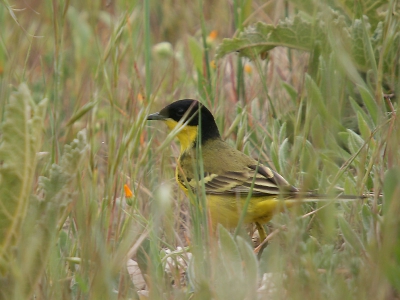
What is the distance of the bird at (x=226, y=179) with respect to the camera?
3.91 meters

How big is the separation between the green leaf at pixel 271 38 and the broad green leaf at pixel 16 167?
233cm

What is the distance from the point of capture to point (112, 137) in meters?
2.96

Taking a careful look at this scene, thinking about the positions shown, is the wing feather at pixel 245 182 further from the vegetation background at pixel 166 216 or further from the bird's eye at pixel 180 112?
the bird's eye at pixel 180 112

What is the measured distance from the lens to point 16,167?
267 cm

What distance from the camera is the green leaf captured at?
4.72 metres

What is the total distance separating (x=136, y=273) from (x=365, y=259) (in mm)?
1219

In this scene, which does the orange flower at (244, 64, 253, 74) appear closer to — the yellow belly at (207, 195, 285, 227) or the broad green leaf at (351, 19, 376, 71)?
the broad green leaf at (351, 19, 376, 71)

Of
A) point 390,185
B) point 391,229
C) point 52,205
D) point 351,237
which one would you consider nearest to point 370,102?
point 351,237

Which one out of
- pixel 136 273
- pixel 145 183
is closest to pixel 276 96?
pixel 145 183

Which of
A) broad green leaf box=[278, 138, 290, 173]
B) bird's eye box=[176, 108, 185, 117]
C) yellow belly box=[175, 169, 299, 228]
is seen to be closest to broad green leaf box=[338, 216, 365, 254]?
Answer: yellow belly box=[175, 169, 299, 228]

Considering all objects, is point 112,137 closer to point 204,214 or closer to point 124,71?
point 204,214

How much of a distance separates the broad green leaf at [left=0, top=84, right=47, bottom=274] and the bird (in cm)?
106

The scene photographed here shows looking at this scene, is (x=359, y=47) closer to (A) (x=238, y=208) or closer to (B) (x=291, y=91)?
(B) (x=291, y=91)


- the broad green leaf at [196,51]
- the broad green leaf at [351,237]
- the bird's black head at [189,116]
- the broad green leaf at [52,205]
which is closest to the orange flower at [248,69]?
the broad green leaf at [196,51]
